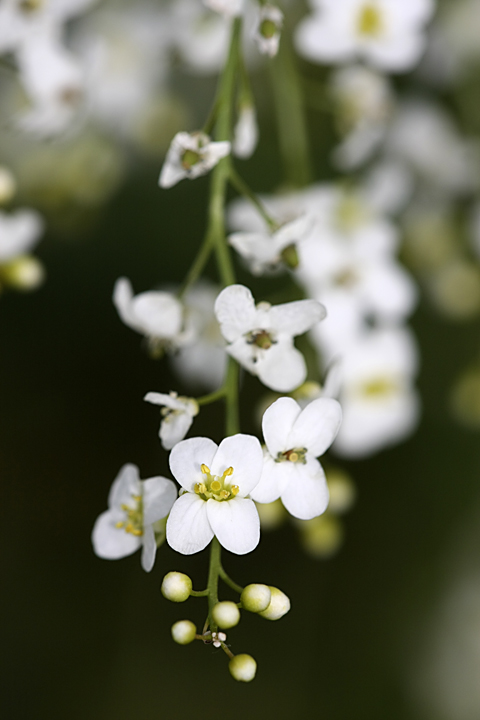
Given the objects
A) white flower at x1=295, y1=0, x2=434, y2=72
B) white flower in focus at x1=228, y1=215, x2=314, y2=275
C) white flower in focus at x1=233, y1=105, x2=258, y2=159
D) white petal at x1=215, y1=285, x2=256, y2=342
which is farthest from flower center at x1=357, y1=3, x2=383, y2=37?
white petal at x1=215, y1=285, x2=256, y2=342

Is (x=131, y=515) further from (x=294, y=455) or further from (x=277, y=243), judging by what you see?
(x=277, y=243)

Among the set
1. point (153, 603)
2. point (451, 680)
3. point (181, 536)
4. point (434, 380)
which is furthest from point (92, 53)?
point (451, 680)

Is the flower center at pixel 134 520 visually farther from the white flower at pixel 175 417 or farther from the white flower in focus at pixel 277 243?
the white flower in focus at pixel 277 243

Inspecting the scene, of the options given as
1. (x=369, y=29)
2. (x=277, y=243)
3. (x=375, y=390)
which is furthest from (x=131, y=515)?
(x=369, y=29)

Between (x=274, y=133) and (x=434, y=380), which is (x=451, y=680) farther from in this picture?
(x=274, y=133)

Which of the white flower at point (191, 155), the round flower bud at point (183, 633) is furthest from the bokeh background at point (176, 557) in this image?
the round flower bud at point (183, 633)
